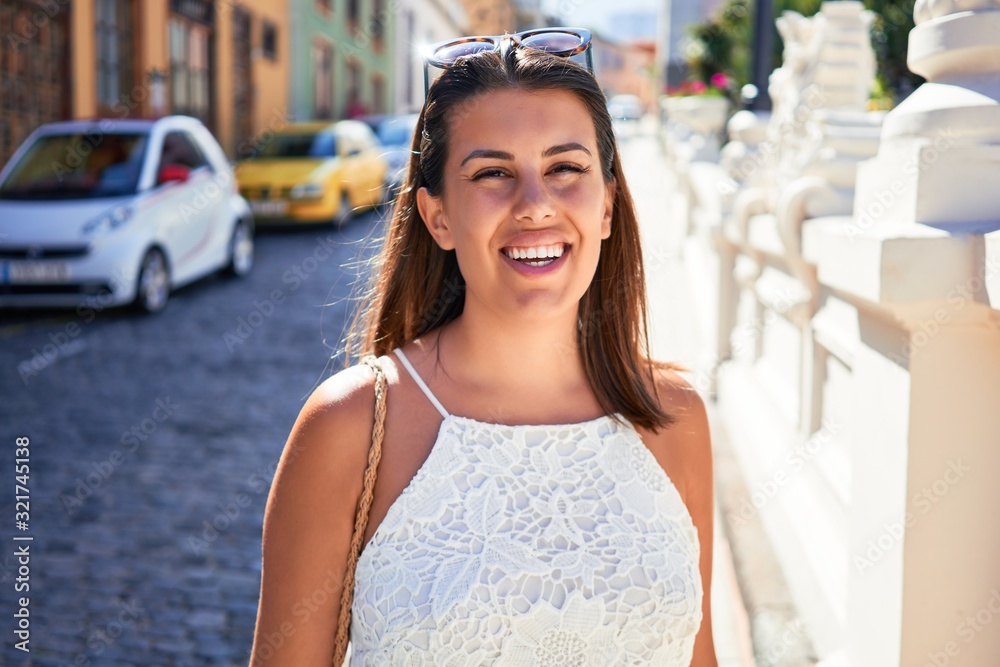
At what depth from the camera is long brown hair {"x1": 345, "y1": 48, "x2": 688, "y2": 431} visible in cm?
186

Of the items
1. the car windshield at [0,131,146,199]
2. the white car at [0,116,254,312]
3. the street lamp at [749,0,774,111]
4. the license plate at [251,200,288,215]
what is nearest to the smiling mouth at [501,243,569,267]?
the street lamp at [749,0,774,111]

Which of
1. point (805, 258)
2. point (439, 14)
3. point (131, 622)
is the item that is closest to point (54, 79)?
point (131, 622)

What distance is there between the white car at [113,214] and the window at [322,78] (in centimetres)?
1530

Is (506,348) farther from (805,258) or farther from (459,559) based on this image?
(805,258)

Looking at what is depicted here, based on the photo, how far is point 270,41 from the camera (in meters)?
21.8

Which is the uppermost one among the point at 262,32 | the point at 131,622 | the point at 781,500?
the point at 262,32

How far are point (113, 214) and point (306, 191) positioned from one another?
5.22 m

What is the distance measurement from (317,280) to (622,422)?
31.9 feet

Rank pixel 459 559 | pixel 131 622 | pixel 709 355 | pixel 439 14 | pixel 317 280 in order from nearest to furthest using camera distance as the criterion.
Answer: pixel 459 559
pixel 131 622
pixel 709 355
pixel 317 280
pixel 439 14

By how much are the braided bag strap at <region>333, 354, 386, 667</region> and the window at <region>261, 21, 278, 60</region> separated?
20763mm

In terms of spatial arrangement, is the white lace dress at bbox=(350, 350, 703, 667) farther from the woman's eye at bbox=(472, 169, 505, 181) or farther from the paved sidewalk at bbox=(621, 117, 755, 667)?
the paved sidewalk at bbox=(621, 117, 755, 667)

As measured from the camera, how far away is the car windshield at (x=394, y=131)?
62.7 ft

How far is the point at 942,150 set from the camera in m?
1.92

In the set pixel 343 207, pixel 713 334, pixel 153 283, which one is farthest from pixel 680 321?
pixel 343 207
